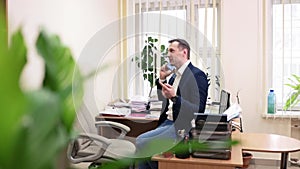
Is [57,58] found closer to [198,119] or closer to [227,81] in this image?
[198,119]

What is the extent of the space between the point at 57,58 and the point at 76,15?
319 centimetres

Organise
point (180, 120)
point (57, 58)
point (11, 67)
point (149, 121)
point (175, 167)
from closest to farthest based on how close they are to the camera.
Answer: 1. point (11, 67)
2. point (57, 58)
3. point (175, 167)
4. point (180, 120)
5. point (149, 121)

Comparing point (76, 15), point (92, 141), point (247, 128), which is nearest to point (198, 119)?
point (92, 141)

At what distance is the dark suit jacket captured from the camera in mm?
2967

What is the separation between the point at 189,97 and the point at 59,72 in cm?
257

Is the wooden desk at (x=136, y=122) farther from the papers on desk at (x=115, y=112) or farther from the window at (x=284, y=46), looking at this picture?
the window at (x=284, y=46)

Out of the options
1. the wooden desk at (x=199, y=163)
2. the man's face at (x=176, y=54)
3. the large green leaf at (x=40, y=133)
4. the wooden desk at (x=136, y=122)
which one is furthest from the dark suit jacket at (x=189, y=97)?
the large green leaf at (x=40, y=133)

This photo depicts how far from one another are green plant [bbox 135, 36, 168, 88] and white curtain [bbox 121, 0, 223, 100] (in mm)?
31

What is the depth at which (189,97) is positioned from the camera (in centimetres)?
304

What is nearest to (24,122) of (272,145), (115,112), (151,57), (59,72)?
(59,72)

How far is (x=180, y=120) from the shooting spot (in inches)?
120

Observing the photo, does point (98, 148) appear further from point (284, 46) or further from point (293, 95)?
point (284, 46)

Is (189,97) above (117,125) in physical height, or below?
above

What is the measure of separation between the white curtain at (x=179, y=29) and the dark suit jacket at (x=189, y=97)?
1.41 m
